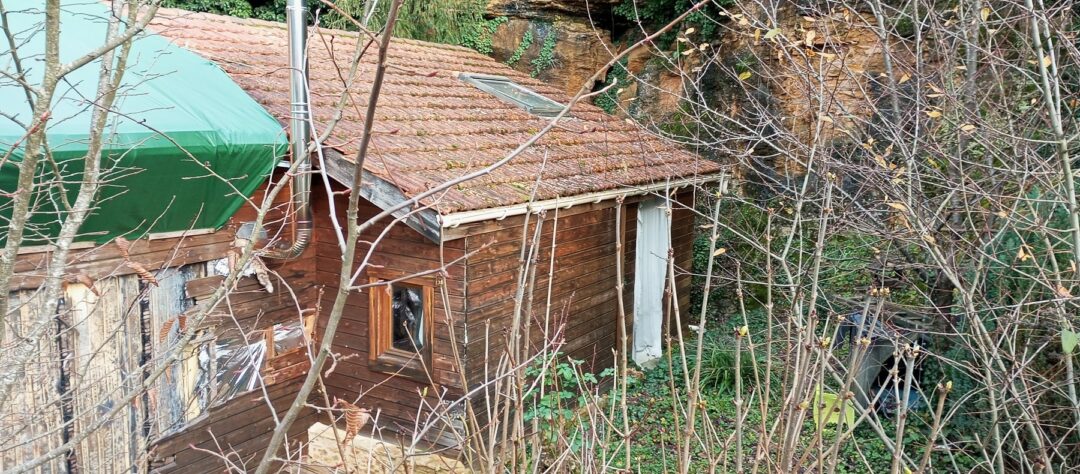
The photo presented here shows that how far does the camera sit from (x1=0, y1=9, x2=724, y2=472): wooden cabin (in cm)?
546

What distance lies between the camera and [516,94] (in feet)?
32.0

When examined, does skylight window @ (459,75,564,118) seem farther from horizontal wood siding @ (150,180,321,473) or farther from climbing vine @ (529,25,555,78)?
climbing vine @ (529,25,555,78)

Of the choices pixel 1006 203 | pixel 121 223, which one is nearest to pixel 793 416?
pixel 1006 203

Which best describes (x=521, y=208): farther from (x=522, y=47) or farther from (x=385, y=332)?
(x=522, y=47)

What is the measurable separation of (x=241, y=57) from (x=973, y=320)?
20.9ft

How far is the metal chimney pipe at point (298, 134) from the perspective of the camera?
216 inches

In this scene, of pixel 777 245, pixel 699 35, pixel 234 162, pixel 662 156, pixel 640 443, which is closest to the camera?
pixel 234 162

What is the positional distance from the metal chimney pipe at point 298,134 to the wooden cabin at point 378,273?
203 mm

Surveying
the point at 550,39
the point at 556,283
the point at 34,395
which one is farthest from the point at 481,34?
the point at 34,395

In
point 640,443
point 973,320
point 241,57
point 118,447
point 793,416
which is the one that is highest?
point 241,57

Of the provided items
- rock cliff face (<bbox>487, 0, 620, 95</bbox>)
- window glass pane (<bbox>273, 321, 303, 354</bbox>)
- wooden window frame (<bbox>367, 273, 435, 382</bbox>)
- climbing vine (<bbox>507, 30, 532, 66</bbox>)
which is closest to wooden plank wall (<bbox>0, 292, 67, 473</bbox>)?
window glass pane (<bbox>273, 321, 303, 354</bbox>)

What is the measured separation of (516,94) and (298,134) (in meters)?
4.44

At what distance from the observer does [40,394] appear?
16.0ft

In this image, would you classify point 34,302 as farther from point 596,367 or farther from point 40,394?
point 596,367
